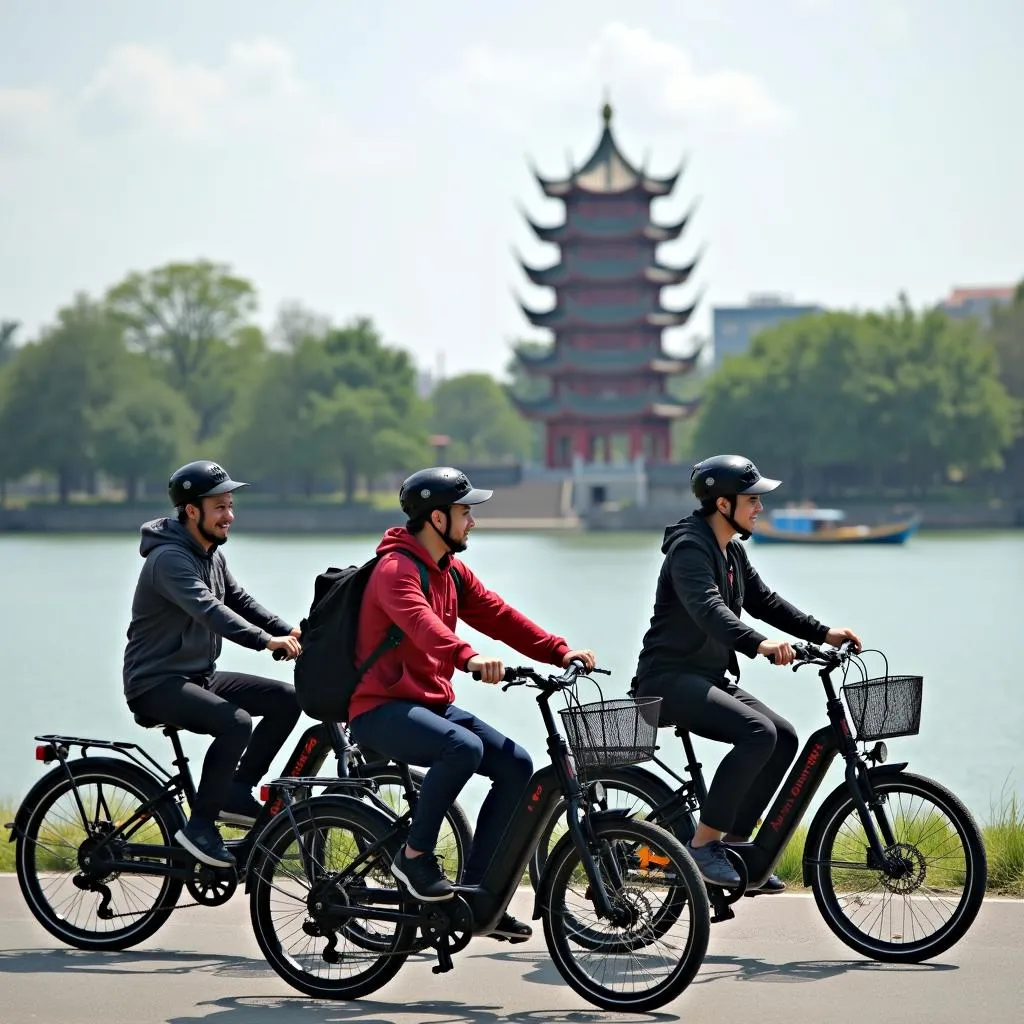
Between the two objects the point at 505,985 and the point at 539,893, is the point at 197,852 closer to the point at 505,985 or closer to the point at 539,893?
the point at 505,985

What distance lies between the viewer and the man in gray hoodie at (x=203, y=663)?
17.6 ft

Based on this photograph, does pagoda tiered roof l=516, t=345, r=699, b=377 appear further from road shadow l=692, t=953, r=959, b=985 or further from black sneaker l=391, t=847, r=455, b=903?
black sneaker l=391, t=847, r=455, b=903

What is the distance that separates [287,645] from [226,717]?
275 millimetres

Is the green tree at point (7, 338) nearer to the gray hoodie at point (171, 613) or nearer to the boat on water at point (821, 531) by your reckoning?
the boat on water at point (821, 531)

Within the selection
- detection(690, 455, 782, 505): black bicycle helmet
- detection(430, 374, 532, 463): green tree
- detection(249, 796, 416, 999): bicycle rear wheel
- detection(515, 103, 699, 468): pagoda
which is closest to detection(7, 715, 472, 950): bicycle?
detection(249, 796, 416, 999): bicycle rear wheel

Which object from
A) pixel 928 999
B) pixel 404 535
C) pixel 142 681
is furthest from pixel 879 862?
pixel 142 681

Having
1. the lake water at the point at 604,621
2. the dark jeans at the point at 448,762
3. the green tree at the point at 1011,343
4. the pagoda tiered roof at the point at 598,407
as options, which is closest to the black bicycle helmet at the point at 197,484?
the dark jeans at the point at 448,762

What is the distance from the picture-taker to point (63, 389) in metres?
77.7

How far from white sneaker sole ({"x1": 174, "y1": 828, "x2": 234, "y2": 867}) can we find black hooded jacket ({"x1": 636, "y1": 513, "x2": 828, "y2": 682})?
4.26ft

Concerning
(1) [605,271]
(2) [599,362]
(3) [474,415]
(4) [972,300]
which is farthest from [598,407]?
(4) [972,300]

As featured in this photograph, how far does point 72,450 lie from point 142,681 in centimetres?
7470

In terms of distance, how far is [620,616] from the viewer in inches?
1483

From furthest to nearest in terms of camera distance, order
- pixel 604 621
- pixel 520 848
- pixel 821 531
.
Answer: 1. pixel 821 531
2. pixel 604 621
3. pixel 520 848

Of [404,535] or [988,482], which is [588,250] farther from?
[404,535]
